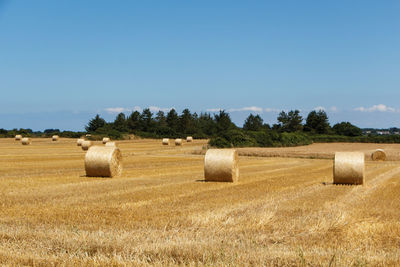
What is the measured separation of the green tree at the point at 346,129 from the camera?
9694cm

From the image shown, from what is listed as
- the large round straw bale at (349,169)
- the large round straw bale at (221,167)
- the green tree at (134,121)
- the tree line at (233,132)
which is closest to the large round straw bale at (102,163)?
the large round straw bale at (221,167)

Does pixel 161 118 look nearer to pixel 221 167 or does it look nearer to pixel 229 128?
pixel 229 128

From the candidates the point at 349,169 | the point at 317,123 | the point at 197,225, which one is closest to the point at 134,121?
the point at 317,123

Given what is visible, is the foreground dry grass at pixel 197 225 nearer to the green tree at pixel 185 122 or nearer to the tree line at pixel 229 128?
the tree line at pixel 229 128

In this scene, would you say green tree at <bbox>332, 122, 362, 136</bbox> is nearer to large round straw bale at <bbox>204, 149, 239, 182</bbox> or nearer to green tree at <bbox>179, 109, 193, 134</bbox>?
green tree at <bbox>179, 109, 193, 134</bbox>

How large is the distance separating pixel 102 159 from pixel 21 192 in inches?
251

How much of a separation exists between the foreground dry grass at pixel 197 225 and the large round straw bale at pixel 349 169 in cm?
183

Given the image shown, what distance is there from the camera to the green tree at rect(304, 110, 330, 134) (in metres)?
104

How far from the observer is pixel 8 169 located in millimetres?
25125

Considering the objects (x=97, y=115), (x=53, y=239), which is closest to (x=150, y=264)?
(x=53, y=239)

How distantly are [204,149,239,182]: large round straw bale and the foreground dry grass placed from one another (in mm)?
2149

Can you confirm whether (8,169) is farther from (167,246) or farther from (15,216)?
(167,246)

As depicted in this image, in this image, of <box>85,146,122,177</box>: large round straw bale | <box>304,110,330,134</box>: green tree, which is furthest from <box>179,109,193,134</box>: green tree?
<box>85,146,122,177</box>: large round straw bale

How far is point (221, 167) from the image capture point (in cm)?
2020
